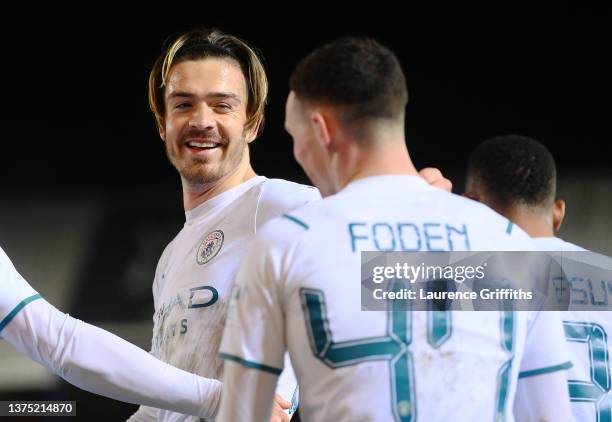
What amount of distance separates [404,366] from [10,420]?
110 inches

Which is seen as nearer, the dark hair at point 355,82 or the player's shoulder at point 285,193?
the dark hair at point 355,82

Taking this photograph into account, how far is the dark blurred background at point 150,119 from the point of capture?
12.3ft

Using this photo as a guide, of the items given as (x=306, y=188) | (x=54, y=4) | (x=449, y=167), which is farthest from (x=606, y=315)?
(x=54, y=4)

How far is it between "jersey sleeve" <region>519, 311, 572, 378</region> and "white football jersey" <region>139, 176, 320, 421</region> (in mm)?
714

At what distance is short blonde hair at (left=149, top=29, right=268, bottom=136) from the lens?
229 centimetres

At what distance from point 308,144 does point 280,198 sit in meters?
0.68

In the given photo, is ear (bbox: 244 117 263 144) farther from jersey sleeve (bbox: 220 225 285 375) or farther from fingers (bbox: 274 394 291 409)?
jersey sleeve (bbox: 220 225 285 375)

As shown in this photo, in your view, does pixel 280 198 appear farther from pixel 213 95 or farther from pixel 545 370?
pixel 545 370

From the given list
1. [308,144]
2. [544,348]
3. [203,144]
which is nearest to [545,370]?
[544,348]

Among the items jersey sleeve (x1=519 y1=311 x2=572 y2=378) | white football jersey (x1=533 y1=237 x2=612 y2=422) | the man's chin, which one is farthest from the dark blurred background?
jersey sleeve (x1=519 y1=311 x2=572 y2=378)

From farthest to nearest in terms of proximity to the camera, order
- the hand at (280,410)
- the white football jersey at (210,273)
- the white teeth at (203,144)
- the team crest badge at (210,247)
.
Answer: the white teeth at (203,144) < the team crest badge at (210,247) < the white football jersey at (210,273) < the hand at (280,410)

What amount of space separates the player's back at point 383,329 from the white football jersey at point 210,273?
0.66 meters

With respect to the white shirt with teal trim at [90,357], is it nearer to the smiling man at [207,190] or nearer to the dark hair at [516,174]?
the smiling man at [207,190]

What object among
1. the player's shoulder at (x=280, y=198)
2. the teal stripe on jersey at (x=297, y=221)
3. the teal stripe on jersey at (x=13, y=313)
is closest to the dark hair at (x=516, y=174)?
the player's shoulder at (x=280, y=198)
